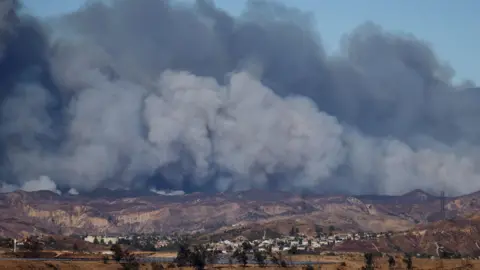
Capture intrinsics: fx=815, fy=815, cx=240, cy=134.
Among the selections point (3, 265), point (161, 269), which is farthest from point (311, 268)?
point (3, 265)

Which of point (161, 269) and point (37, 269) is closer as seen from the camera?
point (37, 269)

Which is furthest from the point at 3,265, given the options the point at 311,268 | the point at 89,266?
the point at 311,268

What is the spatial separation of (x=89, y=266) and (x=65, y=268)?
25.7ft

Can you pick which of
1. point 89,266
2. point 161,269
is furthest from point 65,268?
point 161,269

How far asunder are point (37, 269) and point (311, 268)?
214ft

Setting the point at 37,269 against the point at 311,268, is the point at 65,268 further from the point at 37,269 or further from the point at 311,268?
the point at 311,268

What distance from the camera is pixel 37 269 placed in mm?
181625

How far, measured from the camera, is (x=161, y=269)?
640 ft

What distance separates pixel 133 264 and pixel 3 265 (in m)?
32.0

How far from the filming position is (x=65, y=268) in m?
193

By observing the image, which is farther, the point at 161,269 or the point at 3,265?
the point at 161,269

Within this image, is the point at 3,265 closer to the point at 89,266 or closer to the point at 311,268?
the point at 89,266

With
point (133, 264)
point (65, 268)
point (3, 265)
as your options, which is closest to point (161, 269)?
point (133, 264)

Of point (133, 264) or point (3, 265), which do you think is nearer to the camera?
point (3, 265)
